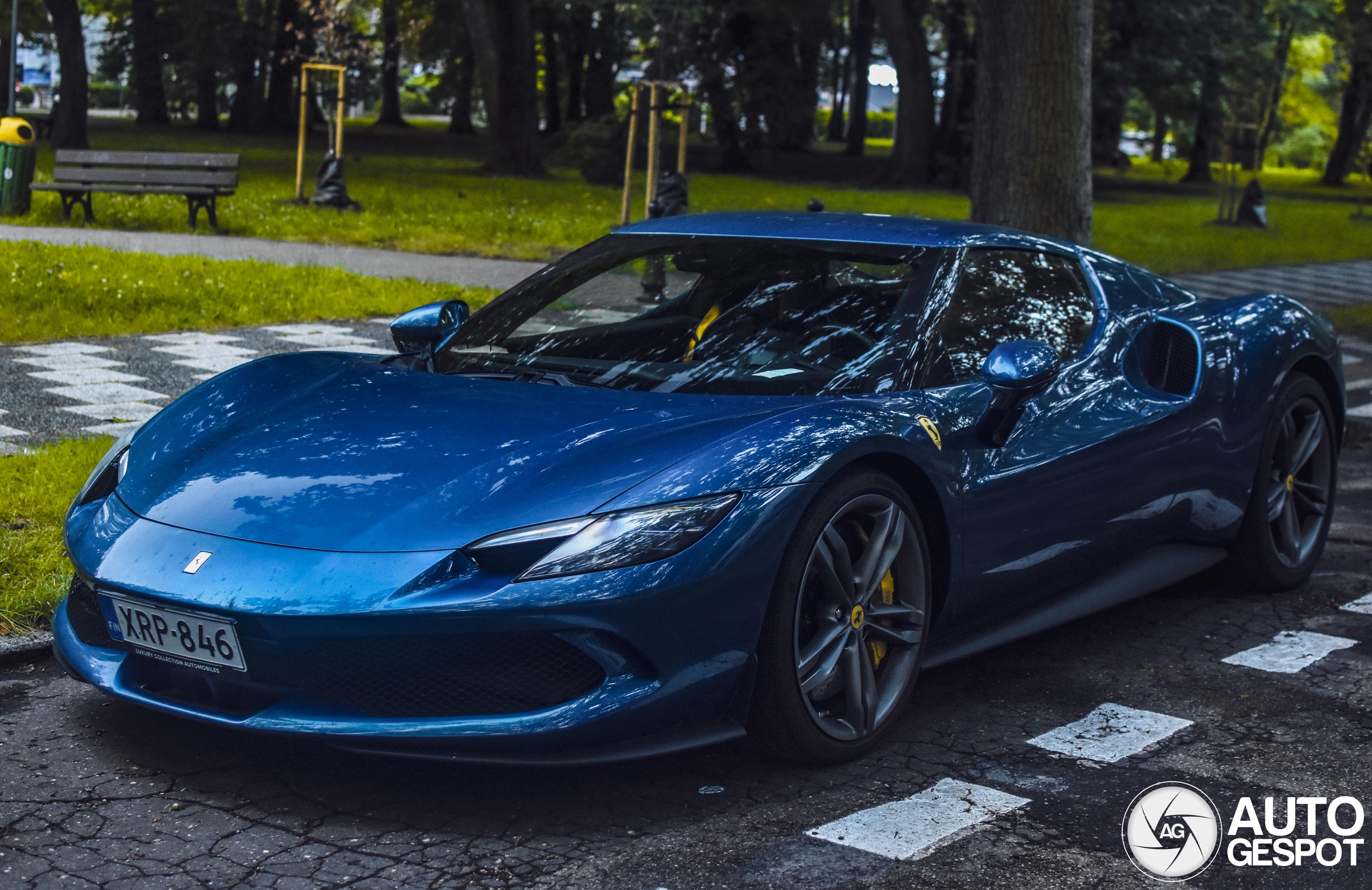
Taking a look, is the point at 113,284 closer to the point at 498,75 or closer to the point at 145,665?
the point at 145,665

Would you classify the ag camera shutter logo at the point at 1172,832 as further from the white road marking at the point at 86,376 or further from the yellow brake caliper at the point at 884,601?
the white road marking at the point at 86,376

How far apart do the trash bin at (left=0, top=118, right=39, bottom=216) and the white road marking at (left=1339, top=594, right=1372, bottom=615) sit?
13535mm

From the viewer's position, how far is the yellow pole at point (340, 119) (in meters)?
18.5

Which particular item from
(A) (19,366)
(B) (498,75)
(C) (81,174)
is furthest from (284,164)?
(A) (19,366)

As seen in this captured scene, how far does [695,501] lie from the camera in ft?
10.5

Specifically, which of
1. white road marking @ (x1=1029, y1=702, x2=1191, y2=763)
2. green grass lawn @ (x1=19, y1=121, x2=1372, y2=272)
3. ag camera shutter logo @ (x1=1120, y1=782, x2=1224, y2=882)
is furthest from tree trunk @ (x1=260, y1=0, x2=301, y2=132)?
ag camera shutter logo @ (x1=1120, y1=782, x2=1224, y2=882)

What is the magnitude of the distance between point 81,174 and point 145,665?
13.7m

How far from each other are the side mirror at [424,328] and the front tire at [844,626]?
5.05 ft

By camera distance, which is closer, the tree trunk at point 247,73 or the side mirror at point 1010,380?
the side mirror at point 1010,380

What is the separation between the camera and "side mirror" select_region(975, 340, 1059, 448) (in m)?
3.87

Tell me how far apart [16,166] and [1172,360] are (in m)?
13.7

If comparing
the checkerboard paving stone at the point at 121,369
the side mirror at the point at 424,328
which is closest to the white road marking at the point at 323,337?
the checkerboard paving stone at the point at 121,369

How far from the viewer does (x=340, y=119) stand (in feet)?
61.2

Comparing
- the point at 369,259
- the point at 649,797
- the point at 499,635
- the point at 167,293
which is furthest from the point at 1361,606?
the point at 369,259
